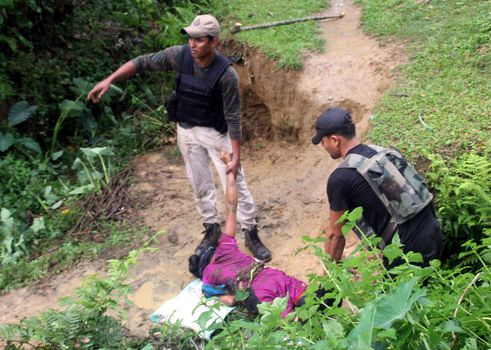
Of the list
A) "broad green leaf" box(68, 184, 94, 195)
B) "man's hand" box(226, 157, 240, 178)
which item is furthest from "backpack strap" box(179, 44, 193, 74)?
"broad green leaf" box(68, 184, 94, 195)

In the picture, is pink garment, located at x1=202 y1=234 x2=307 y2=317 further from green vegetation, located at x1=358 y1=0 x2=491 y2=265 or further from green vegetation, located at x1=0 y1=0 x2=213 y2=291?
green vegetation, located at x1=0 y1=0 x2=213 y2=291

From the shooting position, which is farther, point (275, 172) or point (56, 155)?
point (56, 155)

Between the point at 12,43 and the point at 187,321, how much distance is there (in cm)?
431

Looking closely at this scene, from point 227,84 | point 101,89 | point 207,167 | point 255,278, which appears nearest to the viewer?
point 255,278

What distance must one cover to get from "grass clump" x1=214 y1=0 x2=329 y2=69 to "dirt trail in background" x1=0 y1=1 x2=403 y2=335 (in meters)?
0.15

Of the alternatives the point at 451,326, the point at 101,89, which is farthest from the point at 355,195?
the point at 101,89

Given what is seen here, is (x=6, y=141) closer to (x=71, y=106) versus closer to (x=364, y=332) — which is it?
(x=71, y=106)

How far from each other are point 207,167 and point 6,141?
9.88 ft

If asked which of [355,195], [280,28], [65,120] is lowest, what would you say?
[65,120]

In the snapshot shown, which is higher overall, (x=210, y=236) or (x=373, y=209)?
(x=373, y=209)

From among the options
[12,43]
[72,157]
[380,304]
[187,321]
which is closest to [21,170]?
[72,157]

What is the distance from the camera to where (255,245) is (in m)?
5.05

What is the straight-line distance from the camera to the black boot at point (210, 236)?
5066mm

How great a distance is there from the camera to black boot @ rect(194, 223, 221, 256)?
16.6 ft
